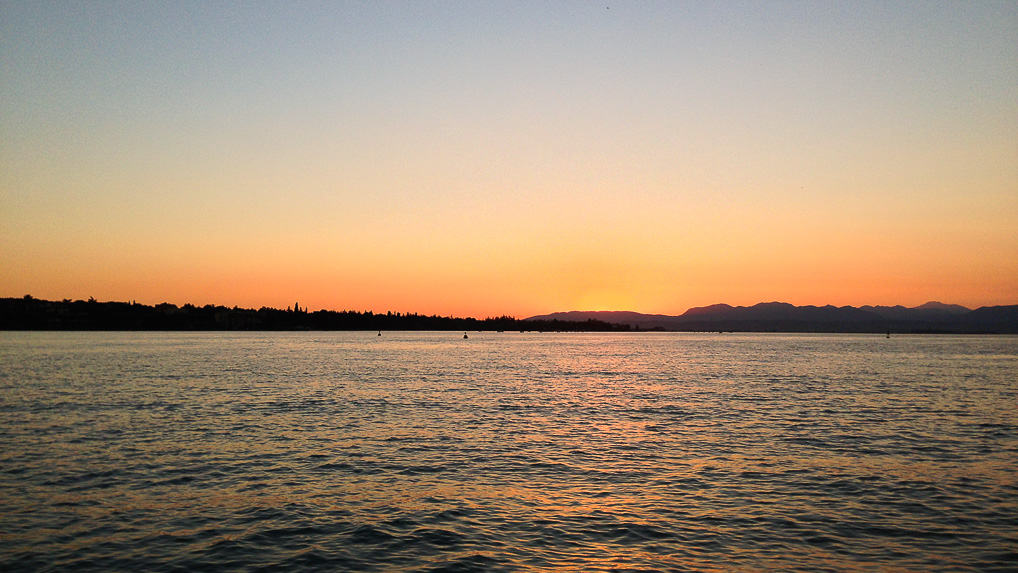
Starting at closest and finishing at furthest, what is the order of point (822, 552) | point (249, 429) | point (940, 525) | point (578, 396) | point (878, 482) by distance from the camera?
point (822, 552) → point (940, 525) → point (878, 482) → point (249, 429) → point (578, 396)

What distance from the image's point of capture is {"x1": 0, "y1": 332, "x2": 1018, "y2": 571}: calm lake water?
17047 mm

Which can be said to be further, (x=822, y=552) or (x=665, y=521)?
A: (x=665, y=521)

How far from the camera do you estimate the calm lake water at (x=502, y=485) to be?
1705 cm

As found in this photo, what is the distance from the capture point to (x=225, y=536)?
1828 cm

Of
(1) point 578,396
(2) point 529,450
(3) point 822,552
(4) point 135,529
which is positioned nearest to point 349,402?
(1) point 578,396

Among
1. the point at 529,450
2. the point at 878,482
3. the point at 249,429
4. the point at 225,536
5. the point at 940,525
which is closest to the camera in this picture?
the point at 225,536

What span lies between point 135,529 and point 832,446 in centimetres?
2990

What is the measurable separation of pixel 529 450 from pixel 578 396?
2850 cm

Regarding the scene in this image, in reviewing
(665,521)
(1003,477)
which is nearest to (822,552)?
(665,521)

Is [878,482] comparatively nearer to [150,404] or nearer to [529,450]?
[529,450]

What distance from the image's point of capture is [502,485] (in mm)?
24391

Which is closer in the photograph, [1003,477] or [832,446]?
[1003,477]

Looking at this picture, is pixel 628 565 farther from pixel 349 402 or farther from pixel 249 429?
pixel 349 402

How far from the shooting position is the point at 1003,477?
26.0 meters
